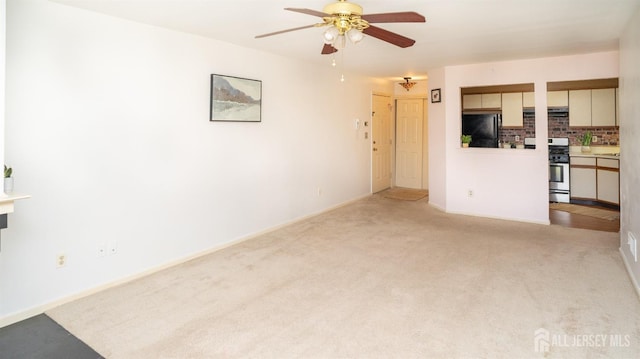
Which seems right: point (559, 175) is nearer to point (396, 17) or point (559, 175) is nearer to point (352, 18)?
point (396, 17)

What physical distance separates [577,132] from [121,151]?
6.86m

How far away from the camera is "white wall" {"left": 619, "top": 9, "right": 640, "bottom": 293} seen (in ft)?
9.61

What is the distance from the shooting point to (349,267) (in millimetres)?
3447

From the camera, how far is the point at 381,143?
738cm

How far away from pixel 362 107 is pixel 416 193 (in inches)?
79.9

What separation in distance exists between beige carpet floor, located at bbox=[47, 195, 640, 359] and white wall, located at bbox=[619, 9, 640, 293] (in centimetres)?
32

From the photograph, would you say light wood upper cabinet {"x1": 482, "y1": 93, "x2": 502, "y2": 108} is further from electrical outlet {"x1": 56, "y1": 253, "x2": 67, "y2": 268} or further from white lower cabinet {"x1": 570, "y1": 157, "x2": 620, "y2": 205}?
electrical outlet {"x1": 56, "y1": 253, "x2": 67, "y2": 268}

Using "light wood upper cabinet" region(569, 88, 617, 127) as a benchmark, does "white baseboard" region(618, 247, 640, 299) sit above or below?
below

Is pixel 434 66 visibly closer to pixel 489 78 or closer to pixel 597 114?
pixel 489 78

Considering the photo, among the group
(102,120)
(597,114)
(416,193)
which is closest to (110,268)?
(102,120)

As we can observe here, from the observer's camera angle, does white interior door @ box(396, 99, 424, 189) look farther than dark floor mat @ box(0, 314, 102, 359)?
Yes

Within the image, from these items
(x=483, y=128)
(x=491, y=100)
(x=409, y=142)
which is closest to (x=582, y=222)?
(x=483, y=128)

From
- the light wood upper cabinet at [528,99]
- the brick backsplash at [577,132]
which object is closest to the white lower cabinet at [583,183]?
the brick backsplash at [577,132]

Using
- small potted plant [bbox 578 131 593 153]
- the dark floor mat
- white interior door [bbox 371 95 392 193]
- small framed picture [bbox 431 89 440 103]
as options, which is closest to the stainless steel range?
small potted plant [bbox 578 131 593 153]
